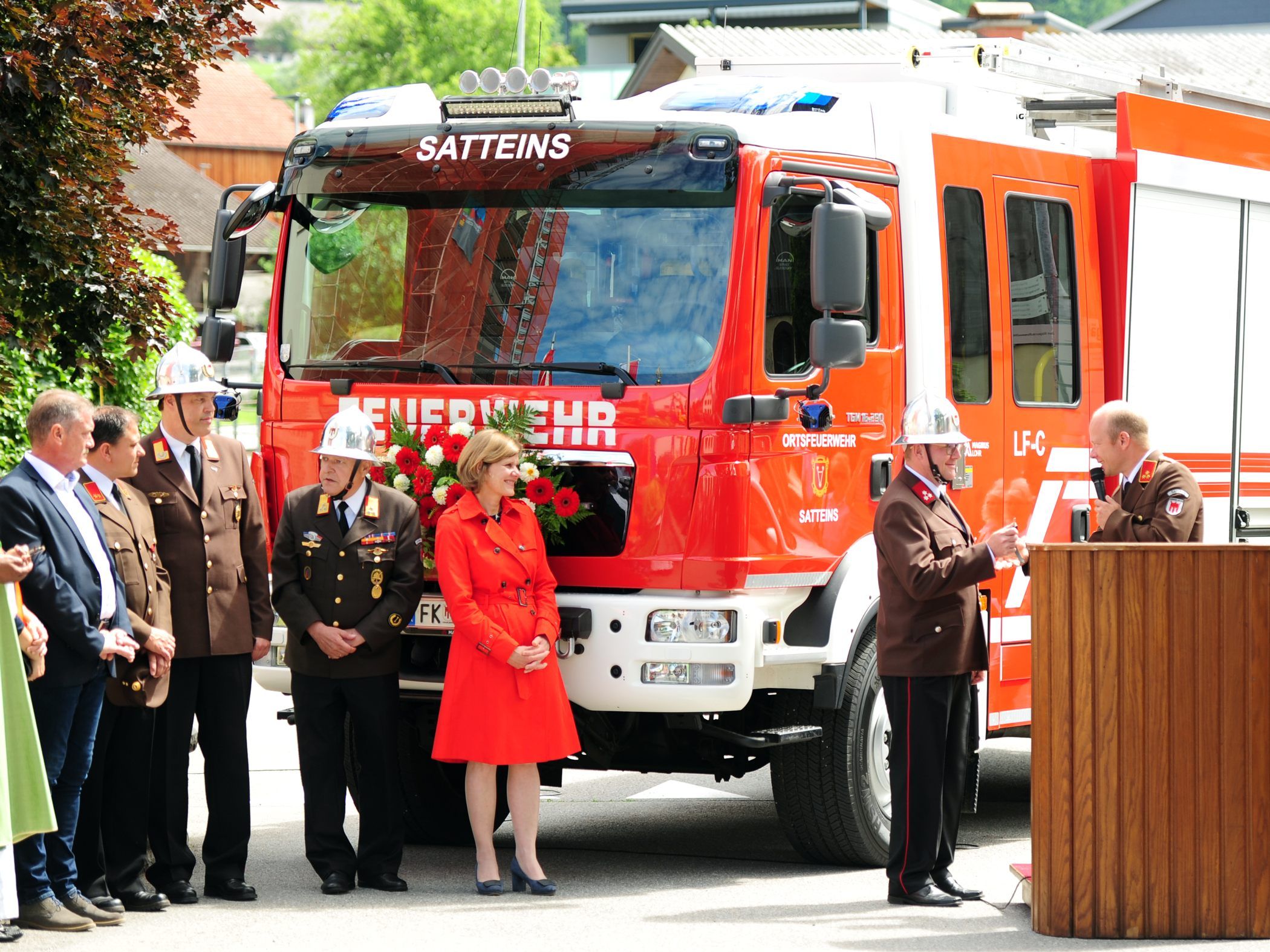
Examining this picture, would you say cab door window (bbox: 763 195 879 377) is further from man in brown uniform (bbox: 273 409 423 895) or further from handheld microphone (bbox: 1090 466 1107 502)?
Result: handheld microphone (bbox: 1090 466 1107 502)

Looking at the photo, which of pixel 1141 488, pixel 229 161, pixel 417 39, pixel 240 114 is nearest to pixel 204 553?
pixel 1141 488

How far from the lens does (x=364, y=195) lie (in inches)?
319

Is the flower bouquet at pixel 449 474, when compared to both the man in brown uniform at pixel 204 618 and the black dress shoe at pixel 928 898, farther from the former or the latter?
the black dress shoe at pixel 928 898

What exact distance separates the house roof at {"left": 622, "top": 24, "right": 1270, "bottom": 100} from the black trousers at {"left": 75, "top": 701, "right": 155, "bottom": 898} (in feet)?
58.5

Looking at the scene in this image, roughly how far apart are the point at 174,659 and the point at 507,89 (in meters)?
2.79

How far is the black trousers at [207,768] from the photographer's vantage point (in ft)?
24.0

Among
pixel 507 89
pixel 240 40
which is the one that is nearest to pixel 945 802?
pixel 507 89

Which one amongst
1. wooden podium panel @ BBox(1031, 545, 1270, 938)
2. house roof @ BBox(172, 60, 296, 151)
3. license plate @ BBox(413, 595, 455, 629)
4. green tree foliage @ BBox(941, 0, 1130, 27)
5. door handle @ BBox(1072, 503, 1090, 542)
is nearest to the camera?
wooden podium panel @ BBox(1031, 545, 1270, 938)

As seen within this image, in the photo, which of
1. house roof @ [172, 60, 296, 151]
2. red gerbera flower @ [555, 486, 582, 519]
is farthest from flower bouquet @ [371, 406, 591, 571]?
house roof @ [172, 60, 296, 151]

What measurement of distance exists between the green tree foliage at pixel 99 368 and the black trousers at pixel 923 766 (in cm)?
494

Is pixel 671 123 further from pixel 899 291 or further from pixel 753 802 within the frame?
pixel 753 802

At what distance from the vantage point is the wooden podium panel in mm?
6391

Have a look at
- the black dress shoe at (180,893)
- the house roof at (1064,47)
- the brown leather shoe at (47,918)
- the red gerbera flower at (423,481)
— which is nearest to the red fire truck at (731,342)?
the red gerbera flower at (423,481)

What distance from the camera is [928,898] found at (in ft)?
23.4
